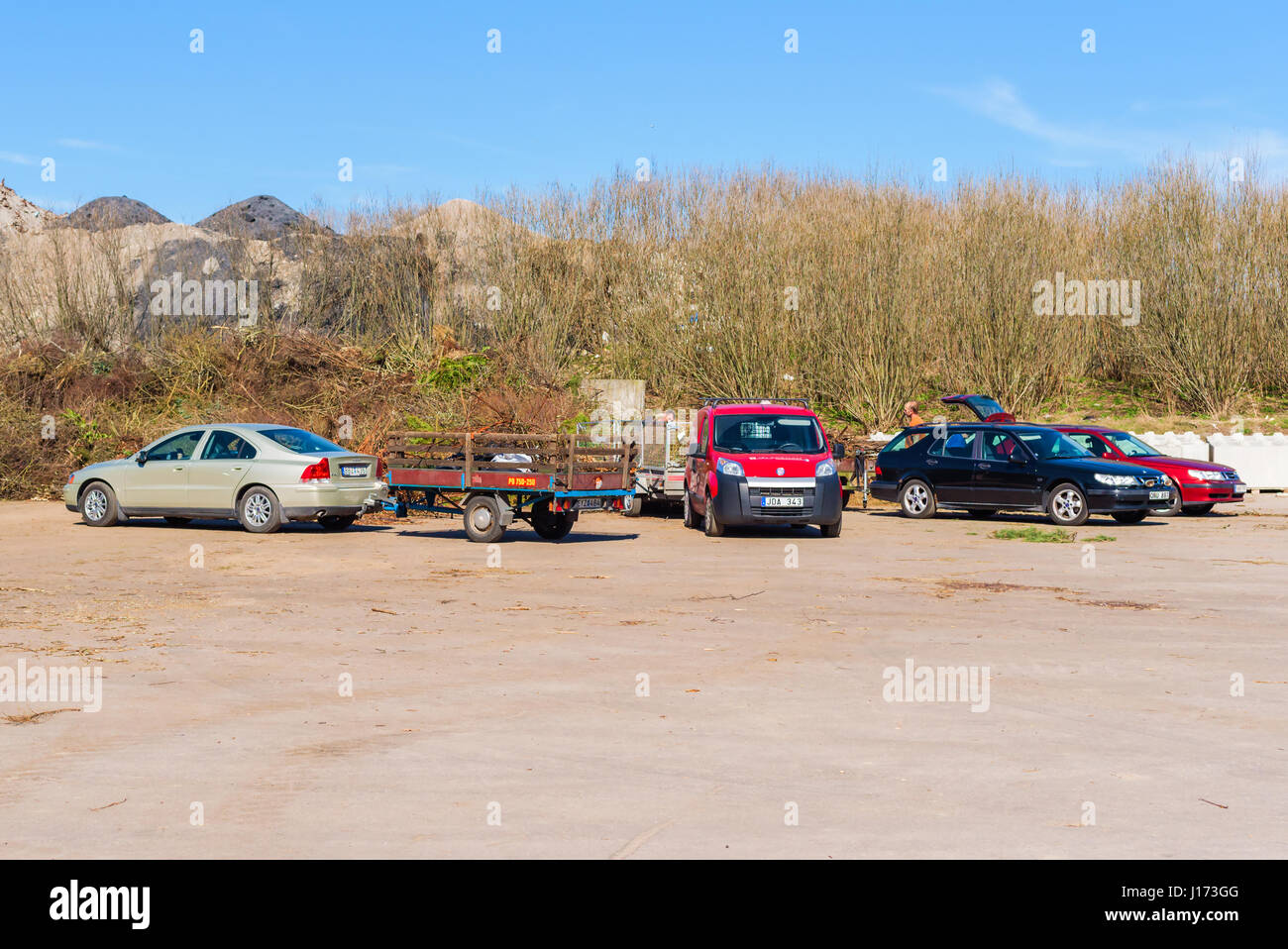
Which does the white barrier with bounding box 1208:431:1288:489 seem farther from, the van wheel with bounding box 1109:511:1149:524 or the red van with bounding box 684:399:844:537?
the red van with bounding box 684:399:844:537

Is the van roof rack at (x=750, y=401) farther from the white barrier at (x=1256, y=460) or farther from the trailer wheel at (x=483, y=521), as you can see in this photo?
the white barrier at (x=1256, y=460)

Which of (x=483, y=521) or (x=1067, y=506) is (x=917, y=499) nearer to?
(x=1067, y=506)

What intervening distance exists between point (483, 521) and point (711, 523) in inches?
142

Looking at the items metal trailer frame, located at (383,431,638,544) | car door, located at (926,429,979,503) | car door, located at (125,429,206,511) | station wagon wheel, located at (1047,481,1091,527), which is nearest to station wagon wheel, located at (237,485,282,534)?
car door, located at (125,429,206,511)

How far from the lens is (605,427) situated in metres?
32.2

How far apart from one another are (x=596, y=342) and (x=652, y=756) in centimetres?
3343

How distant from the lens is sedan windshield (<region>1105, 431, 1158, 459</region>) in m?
25.0

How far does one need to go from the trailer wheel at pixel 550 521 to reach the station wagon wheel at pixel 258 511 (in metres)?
3.80

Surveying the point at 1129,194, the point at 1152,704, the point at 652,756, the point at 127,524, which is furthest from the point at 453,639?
the point at 1129,194

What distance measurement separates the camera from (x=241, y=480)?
19594mm

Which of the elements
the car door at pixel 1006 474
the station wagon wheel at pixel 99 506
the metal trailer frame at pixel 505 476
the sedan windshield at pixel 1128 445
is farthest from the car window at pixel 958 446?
the station wagon wheel at pixel 99 506

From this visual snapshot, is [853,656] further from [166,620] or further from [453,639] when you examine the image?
[166,620]
